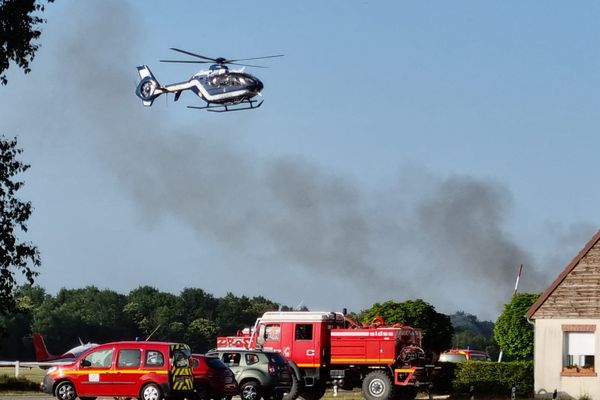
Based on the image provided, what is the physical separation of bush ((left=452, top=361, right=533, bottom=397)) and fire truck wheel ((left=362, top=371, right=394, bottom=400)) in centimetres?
535

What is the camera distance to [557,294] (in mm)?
47906

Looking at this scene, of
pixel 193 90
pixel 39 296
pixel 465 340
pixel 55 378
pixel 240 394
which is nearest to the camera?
pixel 55 378

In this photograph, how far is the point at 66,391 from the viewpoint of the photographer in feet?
120

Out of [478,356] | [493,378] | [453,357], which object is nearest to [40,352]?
[453,357]

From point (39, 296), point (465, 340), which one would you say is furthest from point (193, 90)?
point (465, 340)

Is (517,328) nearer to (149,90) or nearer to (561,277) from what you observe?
(561,277)

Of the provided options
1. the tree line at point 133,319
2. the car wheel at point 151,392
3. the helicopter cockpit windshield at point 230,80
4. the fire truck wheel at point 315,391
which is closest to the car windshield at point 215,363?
the car wheel at point 151,392

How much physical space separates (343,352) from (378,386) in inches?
76.1

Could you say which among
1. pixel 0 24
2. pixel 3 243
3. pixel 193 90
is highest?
pixel 193 90

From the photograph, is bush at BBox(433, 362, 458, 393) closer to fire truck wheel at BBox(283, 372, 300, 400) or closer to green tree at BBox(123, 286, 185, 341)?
fire truck wheel at BBox(283, 372, 300, 400)

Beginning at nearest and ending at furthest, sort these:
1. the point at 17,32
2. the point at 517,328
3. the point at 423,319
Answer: the point at 17,32, the point at 423,319, the point at 517,328

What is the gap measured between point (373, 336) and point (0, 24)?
1789cm

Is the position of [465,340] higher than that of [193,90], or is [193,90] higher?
[193,90]

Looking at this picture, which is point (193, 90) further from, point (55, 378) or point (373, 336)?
point (55, 378)
